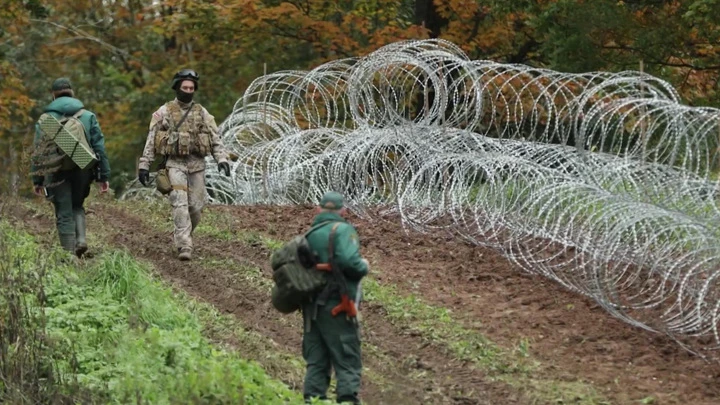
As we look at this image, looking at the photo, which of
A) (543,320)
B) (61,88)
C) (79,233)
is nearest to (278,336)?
(543,320)

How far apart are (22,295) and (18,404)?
1505 mm

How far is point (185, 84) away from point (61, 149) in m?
1.42

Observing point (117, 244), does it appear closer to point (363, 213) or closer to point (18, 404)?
point (363, 213)

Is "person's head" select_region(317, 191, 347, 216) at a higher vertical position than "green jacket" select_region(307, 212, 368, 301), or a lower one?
higher

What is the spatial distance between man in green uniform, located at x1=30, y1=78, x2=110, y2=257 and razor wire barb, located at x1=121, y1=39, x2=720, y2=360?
3.83 metres

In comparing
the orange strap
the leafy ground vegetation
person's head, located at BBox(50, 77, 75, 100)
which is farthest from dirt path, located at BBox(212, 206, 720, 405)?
person's head, located at BBox(50, 77, 75, 100)

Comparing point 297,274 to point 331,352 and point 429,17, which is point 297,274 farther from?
point 429,17

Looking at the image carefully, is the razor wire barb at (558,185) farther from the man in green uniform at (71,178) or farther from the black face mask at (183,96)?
the man in green uniform at (71,178)

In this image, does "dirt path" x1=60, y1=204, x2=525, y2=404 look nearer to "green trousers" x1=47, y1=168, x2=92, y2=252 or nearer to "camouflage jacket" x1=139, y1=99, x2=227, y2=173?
"green trousers" x1=47, y1=168, x2=92, y2=252

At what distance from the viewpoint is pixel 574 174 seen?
45.2 ft

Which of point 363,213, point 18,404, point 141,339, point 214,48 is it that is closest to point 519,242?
point 363,213

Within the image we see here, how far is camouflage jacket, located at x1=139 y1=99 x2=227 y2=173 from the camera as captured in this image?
13312 mm

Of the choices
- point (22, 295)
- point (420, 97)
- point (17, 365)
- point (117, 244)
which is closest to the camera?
point (17, 365)

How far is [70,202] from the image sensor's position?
43.8 feet
